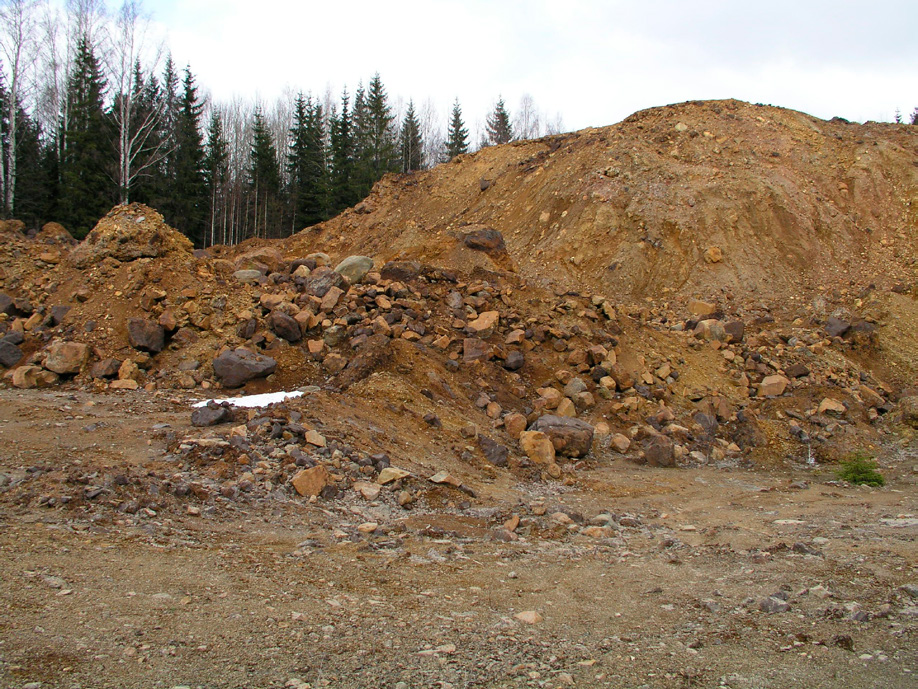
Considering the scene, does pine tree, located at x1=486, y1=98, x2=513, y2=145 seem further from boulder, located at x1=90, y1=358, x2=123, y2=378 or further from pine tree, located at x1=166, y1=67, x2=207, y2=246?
boulder, located at x1=90, y1=358, x2=123, y2=378

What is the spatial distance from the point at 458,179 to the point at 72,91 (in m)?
21.7

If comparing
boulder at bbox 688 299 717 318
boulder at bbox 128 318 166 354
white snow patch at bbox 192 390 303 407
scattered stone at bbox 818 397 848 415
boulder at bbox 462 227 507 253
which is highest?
boulder at bbox 462 227 507 253

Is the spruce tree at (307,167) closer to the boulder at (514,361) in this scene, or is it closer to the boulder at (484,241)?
the boulder at (484,241)

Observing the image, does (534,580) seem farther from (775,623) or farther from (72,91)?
(72,91)

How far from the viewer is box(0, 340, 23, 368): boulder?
883 centimetres

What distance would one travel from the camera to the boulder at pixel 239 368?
8219mm

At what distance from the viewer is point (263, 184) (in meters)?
36.7

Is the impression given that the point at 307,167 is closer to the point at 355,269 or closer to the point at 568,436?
the point at 355,269

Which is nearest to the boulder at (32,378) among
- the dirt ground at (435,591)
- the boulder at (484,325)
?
the dirt ground at (435,591)

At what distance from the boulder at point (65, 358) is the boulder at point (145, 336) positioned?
0.66m

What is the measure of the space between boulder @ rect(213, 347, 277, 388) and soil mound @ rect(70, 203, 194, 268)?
3345 millimetres

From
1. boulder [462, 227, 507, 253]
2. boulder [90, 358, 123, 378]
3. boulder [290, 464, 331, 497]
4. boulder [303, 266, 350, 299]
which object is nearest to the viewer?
boulder [290, 464, 331, 497]

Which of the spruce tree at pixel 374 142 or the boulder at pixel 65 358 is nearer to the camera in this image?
the boulder at pixel 65 358

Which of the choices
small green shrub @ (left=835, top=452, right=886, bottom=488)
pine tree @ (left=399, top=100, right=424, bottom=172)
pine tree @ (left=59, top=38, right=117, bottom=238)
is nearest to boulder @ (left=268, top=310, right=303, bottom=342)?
small green shrub @ (left=835, top=452, right=886, bottom=488)
